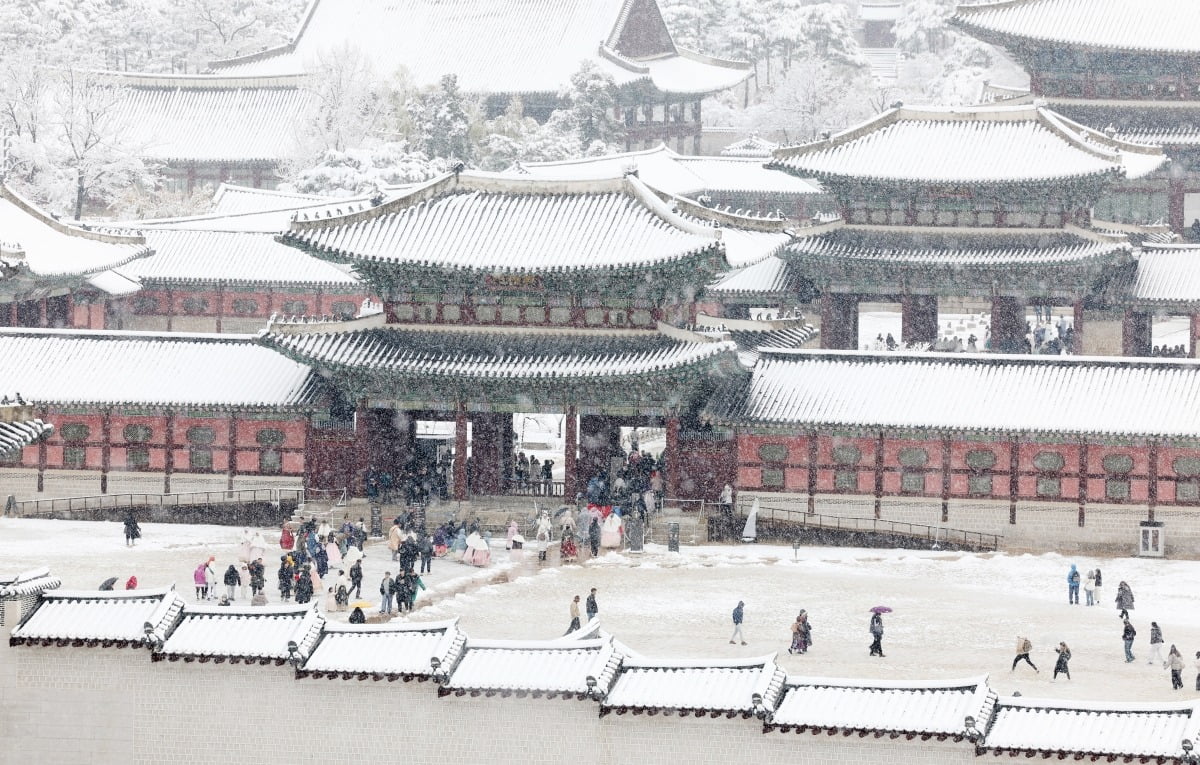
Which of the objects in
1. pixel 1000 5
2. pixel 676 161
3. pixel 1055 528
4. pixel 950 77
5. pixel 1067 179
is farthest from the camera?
pixel 950 77

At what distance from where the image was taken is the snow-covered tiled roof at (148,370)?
217ft

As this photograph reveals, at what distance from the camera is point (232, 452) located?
66.5 m

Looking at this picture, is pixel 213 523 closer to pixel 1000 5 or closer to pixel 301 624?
pixel 301 624

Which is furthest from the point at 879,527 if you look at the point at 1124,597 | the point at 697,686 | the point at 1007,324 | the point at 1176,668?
the point at 697,686

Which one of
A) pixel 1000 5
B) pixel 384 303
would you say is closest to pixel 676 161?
pixel 1000 5

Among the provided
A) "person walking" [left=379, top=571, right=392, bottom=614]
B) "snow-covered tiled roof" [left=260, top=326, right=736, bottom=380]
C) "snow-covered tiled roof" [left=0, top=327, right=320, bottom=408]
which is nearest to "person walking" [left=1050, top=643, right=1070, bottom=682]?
"person walking" [left=379, top=571, right=392, bottom=614]

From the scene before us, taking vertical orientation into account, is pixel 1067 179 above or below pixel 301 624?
above

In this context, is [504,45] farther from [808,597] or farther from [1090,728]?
[1090,728]

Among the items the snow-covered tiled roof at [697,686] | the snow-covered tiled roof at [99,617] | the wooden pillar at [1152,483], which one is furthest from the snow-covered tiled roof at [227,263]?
the snow-covered tiled roof at [697,686]

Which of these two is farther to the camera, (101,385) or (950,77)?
(950,77)

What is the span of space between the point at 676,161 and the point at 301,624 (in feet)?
226

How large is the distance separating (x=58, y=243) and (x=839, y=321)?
27.3 meters

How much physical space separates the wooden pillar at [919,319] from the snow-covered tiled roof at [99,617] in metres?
45.2

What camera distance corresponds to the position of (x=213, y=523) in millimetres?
65438
